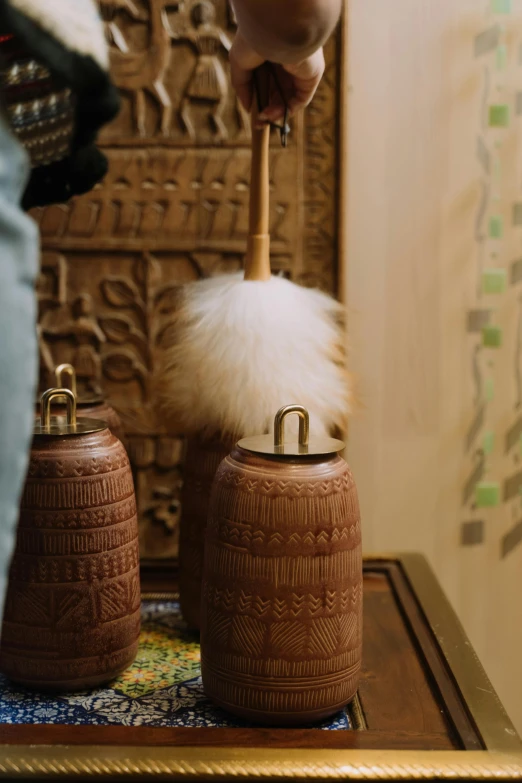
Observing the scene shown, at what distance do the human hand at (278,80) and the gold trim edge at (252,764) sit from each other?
0.60 metres

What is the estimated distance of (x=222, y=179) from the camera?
1.11 metres

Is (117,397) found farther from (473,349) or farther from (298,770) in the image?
(298,770)

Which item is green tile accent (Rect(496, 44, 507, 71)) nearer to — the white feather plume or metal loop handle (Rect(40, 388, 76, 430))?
the white feather plume

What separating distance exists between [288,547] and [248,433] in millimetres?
155

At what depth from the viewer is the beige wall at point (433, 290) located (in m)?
1.14

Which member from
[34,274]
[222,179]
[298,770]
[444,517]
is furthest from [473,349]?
[34,274]

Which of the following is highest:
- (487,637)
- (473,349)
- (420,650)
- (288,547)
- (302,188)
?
(302,188)

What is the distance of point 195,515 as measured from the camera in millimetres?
889

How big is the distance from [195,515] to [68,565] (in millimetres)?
174

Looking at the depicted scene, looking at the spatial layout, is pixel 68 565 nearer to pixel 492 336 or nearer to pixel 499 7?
pixel 492 336

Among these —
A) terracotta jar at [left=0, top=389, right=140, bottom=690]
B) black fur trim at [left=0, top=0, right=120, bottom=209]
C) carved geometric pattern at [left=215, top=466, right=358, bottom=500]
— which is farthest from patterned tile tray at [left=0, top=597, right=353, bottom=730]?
black fur trim at [left=0, top=0, right=120, bottom=209]

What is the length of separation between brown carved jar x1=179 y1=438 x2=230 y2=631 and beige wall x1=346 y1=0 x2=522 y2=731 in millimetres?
371

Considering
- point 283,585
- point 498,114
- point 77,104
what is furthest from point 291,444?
point 498,114

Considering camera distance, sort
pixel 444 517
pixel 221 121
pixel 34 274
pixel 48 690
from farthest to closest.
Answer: pixel 444 517
pixel 221 121
pixel 48 690
pixel 34 274
